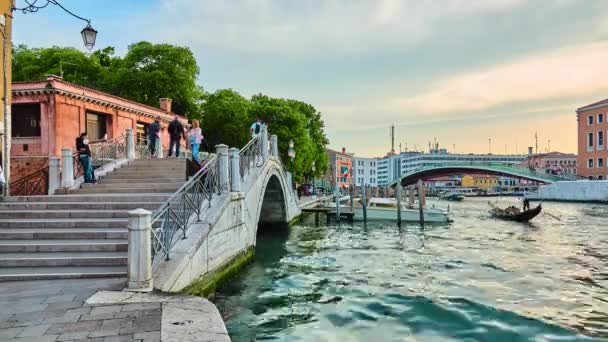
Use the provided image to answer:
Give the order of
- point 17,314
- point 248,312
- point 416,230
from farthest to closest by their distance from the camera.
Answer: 1. point 416,230
2. point 248,312
3. point 17,314

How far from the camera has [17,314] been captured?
4.10 meters

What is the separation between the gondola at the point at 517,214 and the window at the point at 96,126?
21508 millimetres

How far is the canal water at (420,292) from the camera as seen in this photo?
5973mm

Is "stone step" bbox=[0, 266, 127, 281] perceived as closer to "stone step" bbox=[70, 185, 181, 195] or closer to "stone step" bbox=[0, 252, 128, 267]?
"stone step" bbox=[0, 252, 128, 267]

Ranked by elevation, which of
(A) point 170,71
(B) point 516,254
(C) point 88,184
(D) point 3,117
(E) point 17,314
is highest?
(A) point 170,71

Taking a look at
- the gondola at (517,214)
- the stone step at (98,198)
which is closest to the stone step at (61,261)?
the stone step at (98,198)

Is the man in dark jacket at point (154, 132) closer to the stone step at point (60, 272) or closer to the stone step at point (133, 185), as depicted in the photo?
the stone step at point (133, 185)

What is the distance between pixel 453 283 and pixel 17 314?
7560 mm

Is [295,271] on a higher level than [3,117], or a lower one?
lower

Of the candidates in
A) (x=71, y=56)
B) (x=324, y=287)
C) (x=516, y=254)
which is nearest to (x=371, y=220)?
(x=516, y=254)

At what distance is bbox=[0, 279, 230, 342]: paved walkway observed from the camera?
3.52 metres

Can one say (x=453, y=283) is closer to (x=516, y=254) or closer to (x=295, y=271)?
(x=295, y=271)

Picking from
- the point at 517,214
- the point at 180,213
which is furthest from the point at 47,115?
the point at 517,214

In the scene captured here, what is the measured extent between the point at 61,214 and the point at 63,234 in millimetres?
1032
